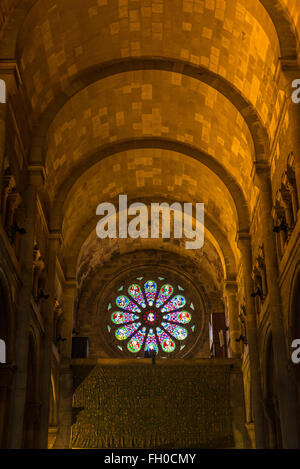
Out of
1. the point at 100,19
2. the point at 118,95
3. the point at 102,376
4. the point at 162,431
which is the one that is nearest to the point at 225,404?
the point at 162,431

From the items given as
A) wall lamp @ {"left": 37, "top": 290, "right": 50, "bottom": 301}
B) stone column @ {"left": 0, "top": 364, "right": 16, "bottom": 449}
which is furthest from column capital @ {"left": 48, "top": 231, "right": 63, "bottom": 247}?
stone column @ {"left": 0, "top": 364, "right": 16, "bottom": 449}

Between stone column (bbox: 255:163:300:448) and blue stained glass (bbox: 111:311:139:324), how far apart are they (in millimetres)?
11626

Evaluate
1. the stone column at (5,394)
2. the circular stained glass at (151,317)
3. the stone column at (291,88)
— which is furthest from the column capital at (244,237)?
the stone column at (5,394)

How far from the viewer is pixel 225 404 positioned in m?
21.9

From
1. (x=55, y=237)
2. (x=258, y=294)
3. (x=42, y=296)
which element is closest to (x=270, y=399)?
(x=258, y=294)

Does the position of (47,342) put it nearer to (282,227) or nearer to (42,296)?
(42,296)

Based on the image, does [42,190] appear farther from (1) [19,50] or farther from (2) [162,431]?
(2) [162,431]

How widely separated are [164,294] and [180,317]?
49.5 inches

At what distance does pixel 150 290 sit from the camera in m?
28.4

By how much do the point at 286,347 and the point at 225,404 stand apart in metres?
7.38

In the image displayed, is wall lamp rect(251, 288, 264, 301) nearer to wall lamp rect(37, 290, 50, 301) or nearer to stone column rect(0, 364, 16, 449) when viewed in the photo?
wall lamp rect(37, 290, 50, 301)

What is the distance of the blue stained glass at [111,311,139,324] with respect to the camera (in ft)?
90.3

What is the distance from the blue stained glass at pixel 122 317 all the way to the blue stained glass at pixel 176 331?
1.27 meters
